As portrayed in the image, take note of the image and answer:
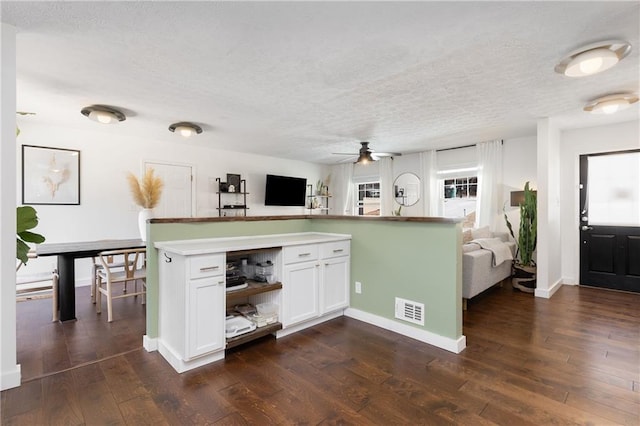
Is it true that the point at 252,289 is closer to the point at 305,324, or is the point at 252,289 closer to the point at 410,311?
the point at 305,324

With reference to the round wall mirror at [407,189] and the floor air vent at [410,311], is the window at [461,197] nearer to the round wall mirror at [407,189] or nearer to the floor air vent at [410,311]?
the round wall mirror at [407,189]

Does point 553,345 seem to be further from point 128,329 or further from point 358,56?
point 128,329

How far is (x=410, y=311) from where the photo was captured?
2.74 metres

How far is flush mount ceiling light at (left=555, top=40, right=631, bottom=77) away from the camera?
2.08 meters

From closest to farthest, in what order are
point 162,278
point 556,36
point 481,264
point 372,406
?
1. point 372,406
2. point 556,36
3. point 162,278
4. point 481,264

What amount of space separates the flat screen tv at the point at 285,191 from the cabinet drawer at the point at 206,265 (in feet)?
15.3

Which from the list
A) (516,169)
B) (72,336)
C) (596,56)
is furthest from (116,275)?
(516,169)

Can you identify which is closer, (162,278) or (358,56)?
(358,56)

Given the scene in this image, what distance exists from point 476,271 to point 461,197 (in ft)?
9.66

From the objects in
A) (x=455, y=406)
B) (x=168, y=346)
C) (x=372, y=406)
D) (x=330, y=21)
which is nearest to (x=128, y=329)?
(x=168, y=346)

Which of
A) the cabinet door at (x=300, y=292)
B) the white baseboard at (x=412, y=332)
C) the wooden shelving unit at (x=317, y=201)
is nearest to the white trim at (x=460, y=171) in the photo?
the wooden shelving unit at (x=317, y=201)

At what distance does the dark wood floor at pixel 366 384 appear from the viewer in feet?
5.56

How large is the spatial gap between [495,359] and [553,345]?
688 millimetres

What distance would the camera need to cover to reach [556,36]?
2012 mm
